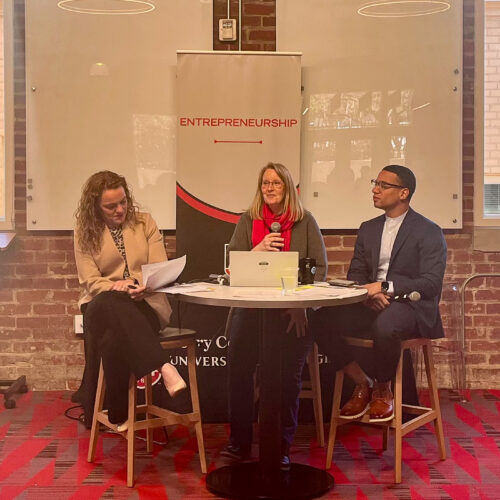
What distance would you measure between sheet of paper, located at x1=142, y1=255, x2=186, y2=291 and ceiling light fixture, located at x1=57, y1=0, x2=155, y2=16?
2145mm

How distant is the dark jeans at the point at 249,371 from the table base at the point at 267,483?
0.68 feet

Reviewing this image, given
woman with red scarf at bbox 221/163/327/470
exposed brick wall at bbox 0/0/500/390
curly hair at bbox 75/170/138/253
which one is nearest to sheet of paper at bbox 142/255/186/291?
woman with red scarf at bbox 221/163/327/470

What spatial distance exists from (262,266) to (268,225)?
58 cm

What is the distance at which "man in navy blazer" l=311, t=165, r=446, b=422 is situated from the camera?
3.36 m

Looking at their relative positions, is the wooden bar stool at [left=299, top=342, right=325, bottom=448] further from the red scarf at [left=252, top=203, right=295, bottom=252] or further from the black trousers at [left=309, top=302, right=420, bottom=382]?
the red scarf at [left=252, top=203, right=295, bottom=252]

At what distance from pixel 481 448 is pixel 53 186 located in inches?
112

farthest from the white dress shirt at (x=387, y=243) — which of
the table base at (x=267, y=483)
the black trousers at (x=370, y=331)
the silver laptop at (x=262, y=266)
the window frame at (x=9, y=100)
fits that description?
the window frame at (x=9, y=100)

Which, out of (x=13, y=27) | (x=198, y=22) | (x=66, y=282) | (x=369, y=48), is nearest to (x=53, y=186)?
(x=66, y=282)

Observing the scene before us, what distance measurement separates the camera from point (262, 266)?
3.18 meters

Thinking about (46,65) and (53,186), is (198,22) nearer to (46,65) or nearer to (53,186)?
(46,65)

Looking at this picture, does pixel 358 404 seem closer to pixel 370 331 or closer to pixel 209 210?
pixel 370 331

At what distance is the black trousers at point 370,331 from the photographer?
330 centimetres

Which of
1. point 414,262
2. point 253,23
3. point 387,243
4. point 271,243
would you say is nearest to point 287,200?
point 271,243

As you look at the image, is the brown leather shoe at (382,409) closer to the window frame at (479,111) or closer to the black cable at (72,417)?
the black cable at (72,417)
